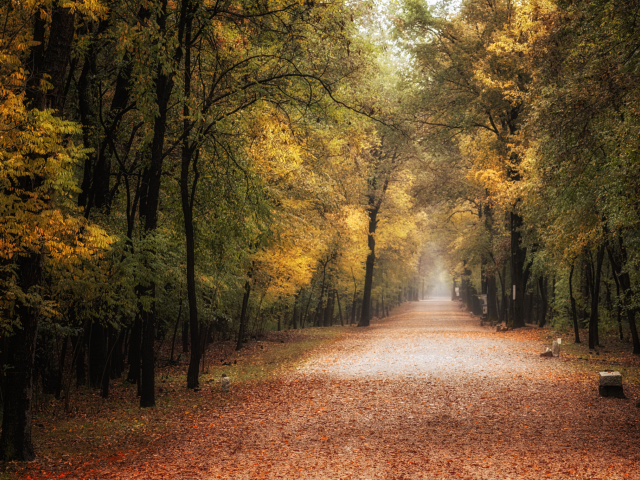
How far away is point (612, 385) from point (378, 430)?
510cm

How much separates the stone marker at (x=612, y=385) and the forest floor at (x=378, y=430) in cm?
29

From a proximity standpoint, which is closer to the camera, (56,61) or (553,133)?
(56,61)

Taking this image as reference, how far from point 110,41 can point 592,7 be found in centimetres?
960

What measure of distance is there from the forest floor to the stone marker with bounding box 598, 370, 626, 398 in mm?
287

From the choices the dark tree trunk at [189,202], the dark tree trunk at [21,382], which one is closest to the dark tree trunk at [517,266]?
the dark tree trunk at [189,202]

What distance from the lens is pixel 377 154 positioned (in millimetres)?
30797

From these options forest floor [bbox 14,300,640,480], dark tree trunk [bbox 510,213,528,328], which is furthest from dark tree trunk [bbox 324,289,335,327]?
forest floor [bbox 14,300,640,480]

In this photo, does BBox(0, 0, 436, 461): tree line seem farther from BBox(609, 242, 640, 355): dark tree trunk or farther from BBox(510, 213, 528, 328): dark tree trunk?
BBox(510, 213, 528, 328): dark tree trunk

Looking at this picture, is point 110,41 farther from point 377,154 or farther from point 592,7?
point 377,154

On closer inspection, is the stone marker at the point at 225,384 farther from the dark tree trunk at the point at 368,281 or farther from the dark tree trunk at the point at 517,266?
the dark tree trunk at the point at 368,281

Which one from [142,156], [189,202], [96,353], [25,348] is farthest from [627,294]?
[25,348]

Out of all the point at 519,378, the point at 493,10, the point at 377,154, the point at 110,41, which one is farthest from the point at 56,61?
the point at 377,154

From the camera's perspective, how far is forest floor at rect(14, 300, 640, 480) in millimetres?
6484

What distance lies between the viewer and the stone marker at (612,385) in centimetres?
1005
